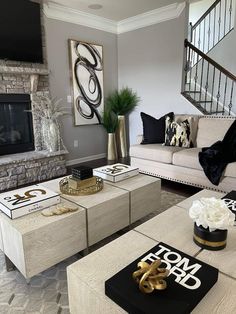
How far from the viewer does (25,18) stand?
Answer: 3.37 metres

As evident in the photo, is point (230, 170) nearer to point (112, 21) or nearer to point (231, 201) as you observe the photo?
point (231, 201)

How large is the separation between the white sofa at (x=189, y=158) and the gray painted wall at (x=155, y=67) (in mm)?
822

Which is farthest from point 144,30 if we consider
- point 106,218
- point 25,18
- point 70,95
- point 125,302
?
point 125,302

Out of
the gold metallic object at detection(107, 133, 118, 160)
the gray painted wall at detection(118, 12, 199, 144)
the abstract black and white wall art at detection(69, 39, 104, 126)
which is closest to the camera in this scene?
the gray painted wall at detection(118, 12, 199, 144)

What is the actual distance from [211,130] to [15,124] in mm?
2802

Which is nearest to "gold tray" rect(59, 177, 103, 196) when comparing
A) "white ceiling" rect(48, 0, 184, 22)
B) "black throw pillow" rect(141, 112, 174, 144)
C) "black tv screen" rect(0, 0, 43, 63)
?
"black throw pillow" rect(141, 112, 174, 144)

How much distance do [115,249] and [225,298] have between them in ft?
1.61

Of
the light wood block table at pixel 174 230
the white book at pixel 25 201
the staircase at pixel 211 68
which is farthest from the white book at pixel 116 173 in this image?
the staircase at pixel 211 68

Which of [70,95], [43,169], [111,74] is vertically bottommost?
[43,169]

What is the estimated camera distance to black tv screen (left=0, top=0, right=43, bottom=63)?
319 centimetres

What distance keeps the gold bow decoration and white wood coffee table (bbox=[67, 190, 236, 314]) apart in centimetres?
11

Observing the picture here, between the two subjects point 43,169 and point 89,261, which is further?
point 43,169

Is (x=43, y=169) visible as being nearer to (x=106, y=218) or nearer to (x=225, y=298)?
(x=106, y=218)

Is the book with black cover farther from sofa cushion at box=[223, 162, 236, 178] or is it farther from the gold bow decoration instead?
sofa cushion at box=[223, 162, 236, 178]
